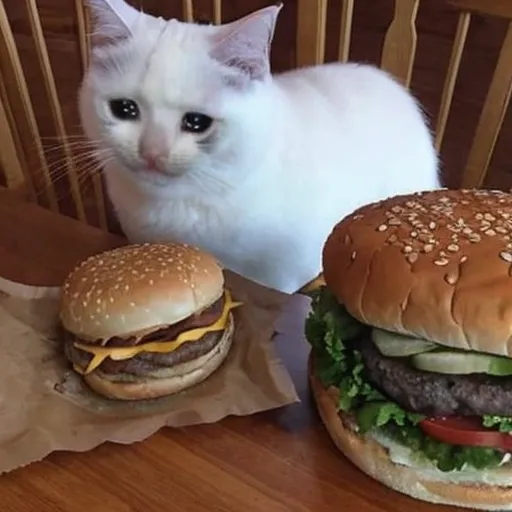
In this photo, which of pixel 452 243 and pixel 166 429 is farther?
pixel 166 429

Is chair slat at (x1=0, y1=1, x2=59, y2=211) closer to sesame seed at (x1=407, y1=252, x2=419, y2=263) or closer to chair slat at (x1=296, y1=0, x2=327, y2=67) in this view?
chair slat at (x1=296, y1=0, x2=327, y2=67)

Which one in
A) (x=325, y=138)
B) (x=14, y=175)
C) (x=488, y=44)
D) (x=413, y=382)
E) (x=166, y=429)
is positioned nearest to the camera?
(x=413, y=382)

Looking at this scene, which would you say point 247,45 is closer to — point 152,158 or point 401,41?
point 152,158

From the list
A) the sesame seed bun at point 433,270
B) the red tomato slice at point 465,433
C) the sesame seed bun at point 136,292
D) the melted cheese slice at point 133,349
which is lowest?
the melted cheese slice at point 133,349

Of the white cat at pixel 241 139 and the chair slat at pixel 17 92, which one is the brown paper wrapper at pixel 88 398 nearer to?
the white cat at pixel 241 139

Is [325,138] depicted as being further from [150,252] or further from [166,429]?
[166,429]

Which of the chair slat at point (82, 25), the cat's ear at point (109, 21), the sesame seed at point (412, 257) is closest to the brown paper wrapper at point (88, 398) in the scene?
the sesame seed at point (412, 257)

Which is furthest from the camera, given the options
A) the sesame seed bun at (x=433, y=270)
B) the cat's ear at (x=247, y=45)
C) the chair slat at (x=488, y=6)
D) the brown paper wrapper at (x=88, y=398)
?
the chair slat at (x=488, y=6)

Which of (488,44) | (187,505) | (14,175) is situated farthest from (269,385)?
(488,44)

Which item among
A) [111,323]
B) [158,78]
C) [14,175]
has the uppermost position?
[158,78]
